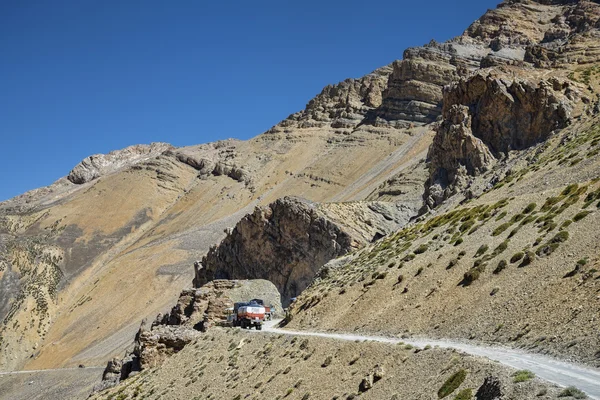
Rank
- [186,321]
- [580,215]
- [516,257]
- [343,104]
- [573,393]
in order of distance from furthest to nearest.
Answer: [343,104], [186,321], [580,215], [516,257], [573,393]

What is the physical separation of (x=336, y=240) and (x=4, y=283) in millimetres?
75717

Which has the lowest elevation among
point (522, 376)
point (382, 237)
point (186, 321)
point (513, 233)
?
point (382, 237)

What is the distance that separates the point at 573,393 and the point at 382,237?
3880cm

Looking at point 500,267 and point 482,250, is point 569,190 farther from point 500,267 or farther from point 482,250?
point 500,267

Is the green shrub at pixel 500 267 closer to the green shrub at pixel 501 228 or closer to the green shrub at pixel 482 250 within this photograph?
the green shrub at pixel 482 250

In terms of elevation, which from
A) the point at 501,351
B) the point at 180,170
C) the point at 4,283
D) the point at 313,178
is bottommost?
the point at 501,351

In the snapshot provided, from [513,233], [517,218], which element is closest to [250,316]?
[513,233]

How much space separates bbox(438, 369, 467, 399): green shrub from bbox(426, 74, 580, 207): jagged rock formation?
3678 centimetres

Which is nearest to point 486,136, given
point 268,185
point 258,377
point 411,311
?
point 411,311

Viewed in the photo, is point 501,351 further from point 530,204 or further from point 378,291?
point 530,204

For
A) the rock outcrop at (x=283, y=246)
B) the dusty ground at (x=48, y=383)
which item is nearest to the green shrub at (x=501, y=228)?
the rock outcrop at (x=283, y=246)

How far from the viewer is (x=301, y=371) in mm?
20781

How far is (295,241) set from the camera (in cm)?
5881

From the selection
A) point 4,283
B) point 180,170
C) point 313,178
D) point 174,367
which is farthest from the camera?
point 180,170
